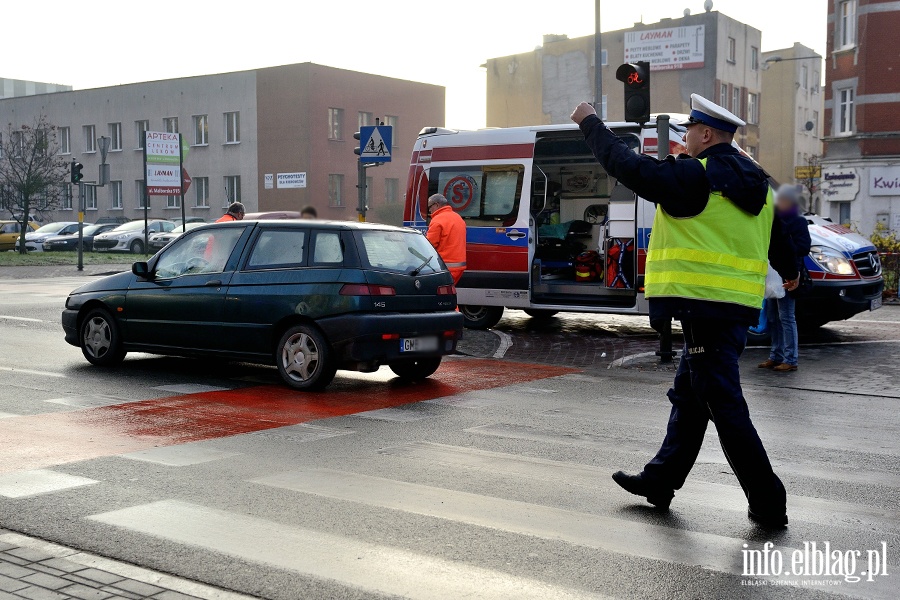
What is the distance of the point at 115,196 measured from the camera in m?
59.7

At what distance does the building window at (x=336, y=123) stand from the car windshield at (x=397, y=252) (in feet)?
141

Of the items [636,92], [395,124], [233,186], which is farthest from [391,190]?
[636,92]

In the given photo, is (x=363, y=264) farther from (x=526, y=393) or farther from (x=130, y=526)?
(x=130, y=526)

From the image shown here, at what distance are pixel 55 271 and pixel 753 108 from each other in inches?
1831

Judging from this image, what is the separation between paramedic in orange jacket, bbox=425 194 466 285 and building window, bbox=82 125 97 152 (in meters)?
50.7

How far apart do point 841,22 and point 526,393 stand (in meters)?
34.5

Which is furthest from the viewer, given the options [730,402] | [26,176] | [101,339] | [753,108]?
[753,108]

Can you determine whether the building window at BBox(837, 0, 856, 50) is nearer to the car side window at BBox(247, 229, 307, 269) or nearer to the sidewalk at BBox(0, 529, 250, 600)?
the car side window at BBox(247, 229, 307, 269)

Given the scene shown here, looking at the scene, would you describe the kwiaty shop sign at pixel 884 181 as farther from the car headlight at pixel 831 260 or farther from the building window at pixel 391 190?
the building window at pixel 391 190

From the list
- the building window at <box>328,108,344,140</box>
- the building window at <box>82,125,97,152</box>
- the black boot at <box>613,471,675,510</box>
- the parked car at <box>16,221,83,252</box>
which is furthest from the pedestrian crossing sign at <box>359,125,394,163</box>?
the building window at <box>82,125,97,152</box>

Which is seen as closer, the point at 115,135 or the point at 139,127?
the point at 139,127

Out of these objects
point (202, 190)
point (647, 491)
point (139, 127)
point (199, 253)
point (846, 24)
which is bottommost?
point (647, 491)

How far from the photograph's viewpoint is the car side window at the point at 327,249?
9.52m

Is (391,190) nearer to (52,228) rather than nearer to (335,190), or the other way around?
(335,190)
